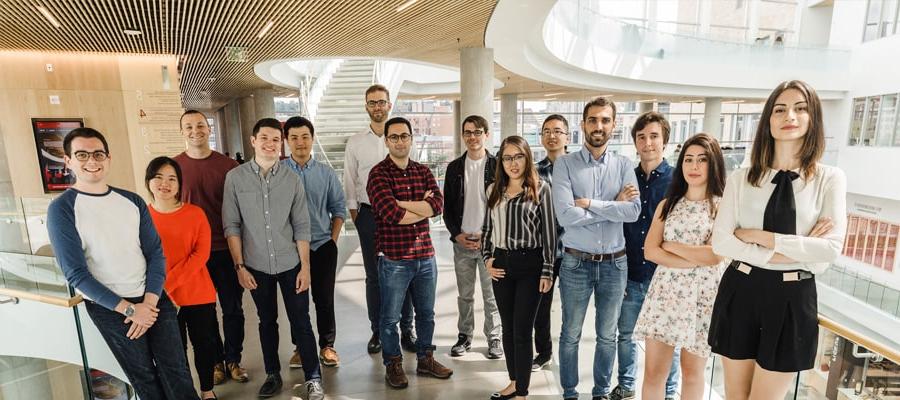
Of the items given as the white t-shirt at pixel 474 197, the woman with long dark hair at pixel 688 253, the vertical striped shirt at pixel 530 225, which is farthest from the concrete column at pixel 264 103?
the woman with long dark hair at pixel 688 253

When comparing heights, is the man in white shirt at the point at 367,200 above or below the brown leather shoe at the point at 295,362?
above

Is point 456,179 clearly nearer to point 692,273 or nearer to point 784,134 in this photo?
point 692,273

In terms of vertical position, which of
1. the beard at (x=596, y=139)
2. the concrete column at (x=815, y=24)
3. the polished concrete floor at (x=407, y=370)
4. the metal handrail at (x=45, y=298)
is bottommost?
the polished concrete floor at (x=407, y=370)

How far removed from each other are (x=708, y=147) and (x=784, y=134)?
1.54ft

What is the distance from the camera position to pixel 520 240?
238 cm

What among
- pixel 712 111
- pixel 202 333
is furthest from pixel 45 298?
pixel 712 111

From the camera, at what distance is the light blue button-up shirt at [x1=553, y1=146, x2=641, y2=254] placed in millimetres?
2354

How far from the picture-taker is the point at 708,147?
2.03m

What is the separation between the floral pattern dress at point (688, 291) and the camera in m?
2.06

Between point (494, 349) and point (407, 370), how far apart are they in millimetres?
646

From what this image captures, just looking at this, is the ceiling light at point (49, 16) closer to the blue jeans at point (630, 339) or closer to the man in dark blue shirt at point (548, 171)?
the man in dark blue shirt at point (548, 171)

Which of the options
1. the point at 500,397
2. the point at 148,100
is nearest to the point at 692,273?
the point at 500,397

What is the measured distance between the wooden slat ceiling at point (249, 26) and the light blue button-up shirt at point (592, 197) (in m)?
3.17

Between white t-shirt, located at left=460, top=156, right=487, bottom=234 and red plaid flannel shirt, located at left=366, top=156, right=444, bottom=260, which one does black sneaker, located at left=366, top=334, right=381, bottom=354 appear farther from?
white t-shirt, located at left=460, top=156, right=487, bottom=234
